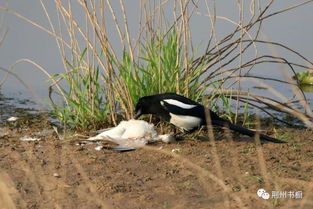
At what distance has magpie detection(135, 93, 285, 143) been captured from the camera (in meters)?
5.27

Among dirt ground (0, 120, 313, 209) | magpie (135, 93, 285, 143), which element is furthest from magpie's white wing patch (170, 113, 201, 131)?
dirt ground (0, 120, 313, 209)

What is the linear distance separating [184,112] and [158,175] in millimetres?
995

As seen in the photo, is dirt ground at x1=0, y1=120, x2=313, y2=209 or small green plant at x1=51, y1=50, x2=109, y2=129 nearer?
dirt ground at x1=0, y1=120, x2=313, y2=209

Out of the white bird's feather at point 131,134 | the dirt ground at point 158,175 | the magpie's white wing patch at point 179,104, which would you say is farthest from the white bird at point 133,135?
the magpie's white wing patch at point 179,104

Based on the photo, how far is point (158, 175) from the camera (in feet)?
14.4

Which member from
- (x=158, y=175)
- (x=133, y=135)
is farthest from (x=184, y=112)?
(x=158, y=175)

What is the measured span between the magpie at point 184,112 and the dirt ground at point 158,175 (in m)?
0.14

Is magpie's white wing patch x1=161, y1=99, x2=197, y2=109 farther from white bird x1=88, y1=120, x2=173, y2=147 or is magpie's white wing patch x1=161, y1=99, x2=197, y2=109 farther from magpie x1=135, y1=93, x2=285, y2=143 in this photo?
white bird x1=88, y1=120, x2=173, y2=147

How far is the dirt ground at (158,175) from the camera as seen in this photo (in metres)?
3.81

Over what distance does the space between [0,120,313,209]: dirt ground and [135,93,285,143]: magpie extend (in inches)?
5.7

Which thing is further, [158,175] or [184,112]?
[184,112]

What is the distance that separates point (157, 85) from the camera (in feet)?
19.7

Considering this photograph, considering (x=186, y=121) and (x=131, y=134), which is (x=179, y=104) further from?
(x=131, y=134)

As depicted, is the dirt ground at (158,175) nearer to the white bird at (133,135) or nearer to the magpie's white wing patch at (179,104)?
the white bird at (133,135)
